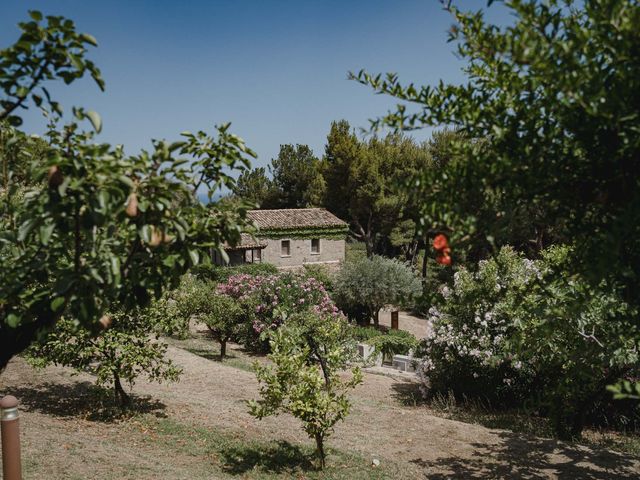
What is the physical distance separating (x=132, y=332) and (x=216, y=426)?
7.29ft

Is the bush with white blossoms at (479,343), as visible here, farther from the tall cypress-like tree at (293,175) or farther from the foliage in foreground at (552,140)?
the tall cypress-like tree at (293,175)

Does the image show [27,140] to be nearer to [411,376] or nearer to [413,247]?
[411,376]

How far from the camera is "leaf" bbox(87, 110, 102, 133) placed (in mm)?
2682

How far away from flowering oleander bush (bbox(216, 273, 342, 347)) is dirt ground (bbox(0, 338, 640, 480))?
7176 millimetres

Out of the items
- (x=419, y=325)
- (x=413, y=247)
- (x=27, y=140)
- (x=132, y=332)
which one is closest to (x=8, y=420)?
(x=27, y=140)

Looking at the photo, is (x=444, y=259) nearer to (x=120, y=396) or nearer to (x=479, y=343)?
(x=120, y=396)

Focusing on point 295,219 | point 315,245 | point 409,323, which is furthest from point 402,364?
point 295,219

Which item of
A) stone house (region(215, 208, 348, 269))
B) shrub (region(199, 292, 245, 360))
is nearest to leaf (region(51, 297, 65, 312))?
shrub (region(199, 292, 245, 360))

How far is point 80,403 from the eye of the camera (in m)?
9.83

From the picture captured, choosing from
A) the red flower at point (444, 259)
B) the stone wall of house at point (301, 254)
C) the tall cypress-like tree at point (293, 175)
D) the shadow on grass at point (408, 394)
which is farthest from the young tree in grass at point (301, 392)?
the tall cypress-like tree at point (293, 175)

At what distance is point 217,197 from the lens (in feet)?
11.6

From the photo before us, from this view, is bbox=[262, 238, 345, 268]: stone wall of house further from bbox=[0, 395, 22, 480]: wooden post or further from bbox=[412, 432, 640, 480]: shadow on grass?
bbox=[0, 395, 22, 480]: wooden post

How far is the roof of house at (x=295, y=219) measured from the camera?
35562 millimetres

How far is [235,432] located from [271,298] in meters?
11.0
